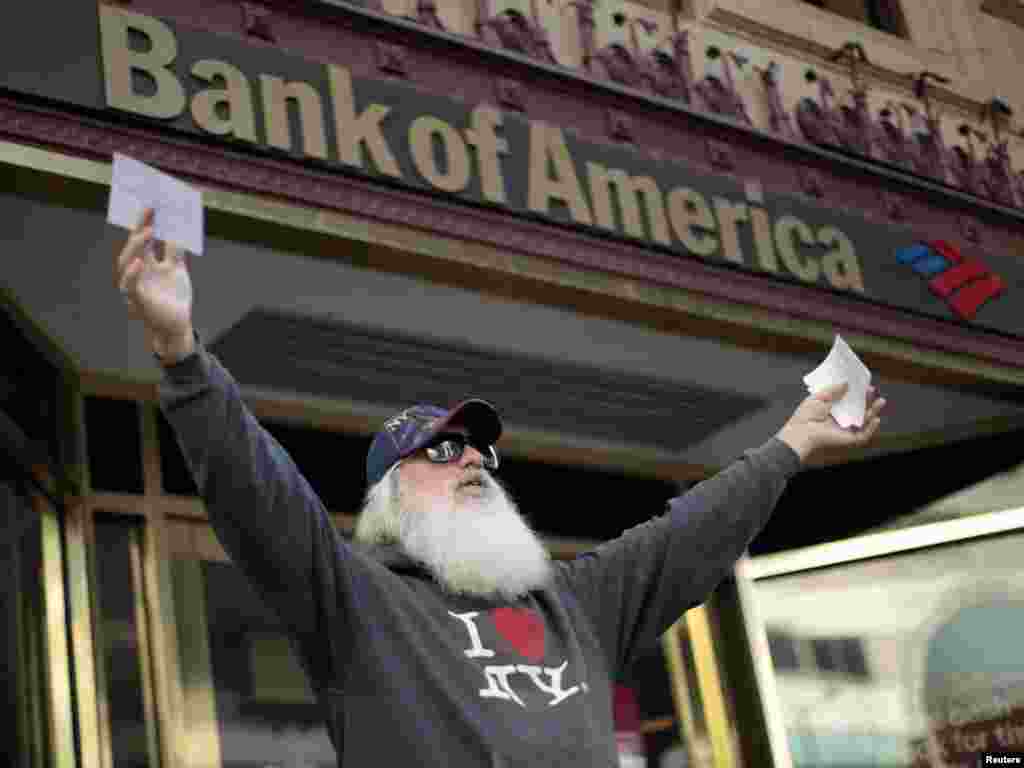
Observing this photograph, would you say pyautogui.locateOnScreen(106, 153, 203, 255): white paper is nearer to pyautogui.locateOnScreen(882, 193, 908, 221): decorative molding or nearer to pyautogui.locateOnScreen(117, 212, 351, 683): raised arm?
pyautogui.locateOnScreen(117, 212, 351, 683): raised arm

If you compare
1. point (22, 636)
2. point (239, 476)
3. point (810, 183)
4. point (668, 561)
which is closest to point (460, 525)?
point (668, 561)

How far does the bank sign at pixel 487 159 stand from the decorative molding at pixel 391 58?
0.27 feet

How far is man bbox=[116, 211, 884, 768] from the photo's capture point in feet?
8.86

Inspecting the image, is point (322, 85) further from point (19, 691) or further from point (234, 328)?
point (19, 691)

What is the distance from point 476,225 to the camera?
629 centimetres

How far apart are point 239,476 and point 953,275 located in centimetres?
609

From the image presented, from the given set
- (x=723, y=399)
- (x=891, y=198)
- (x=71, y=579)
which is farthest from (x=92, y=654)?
(x=891, y=198)

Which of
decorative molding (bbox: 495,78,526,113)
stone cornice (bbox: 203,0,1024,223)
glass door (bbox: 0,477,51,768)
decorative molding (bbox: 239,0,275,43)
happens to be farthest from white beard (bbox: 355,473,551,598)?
decorative molding (bbox: 495,78,526,113)

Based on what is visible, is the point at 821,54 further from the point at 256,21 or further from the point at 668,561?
the point at 668,561

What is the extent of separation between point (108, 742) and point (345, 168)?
7.76 feet

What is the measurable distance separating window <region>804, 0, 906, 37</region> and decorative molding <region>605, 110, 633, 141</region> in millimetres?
3091

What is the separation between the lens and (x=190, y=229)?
108 inches

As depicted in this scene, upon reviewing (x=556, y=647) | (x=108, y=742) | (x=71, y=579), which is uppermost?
(x=71, y=579)

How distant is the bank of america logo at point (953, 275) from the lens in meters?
8.02
